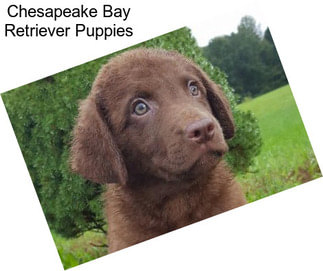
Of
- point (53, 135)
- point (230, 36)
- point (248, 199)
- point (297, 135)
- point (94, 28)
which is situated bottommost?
point (248, 199)

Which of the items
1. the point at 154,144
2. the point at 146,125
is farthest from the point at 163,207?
the point at 146,125

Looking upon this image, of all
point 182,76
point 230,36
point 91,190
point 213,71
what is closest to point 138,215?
point 91,190

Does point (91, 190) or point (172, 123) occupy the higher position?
point (172, 123)

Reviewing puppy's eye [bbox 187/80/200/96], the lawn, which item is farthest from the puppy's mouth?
the lawn

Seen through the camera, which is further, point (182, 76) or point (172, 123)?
point (182, 76)

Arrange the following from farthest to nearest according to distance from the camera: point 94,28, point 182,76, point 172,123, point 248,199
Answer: point 94,28
point 248,199
point 182,76
point 172,123

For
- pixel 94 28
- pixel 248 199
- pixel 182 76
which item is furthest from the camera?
pixel 94 28

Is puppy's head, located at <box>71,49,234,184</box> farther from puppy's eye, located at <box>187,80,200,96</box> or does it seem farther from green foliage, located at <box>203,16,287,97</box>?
green foliage, located at <box>203,16,287,97</box>

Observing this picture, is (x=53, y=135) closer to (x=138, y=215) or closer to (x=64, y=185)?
(x=64, y=185)
